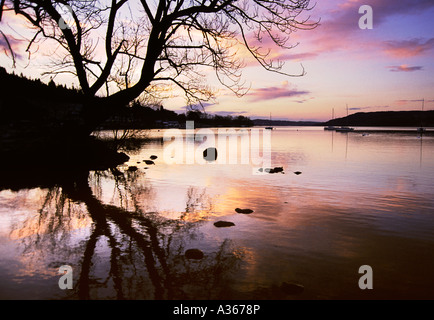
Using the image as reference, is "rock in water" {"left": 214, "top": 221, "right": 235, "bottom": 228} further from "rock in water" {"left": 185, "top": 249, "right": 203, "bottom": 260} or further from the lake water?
"rock in water" {"left": 185, "top": 249, "right": 203, "bottom": 260}

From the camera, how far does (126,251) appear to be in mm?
6871

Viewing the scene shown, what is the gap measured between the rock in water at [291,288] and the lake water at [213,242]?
0.04 m

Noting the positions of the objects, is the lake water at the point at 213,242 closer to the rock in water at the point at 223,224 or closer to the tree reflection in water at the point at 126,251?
the tree reflection in water at the point at 126,251

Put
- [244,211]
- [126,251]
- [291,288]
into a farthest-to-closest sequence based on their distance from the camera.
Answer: [244,211]
[126,251]
[291,288]

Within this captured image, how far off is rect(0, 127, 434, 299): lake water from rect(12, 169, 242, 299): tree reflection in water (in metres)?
0.02

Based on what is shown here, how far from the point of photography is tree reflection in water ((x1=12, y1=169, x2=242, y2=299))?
17.4ft

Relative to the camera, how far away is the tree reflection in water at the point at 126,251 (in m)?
5.30

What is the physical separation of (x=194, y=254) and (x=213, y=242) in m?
0.96

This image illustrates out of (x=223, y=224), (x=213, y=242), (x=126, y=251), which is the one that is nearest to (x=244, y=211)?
(x=223, y=224)

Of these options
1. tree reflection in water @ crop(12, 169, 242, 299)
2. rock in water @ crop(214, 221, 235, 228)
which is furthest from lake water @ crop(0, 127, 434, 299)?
rock in water @ crop(214, 221, 235, 228)

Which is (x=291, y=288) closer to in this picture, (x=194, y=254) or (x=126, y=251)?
(x=194, y=254)

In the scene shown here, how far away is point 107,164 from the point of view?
79.1 feet

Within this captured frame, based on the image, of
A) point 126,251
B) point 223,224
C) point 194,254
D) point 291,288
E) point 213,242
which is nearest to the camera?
point 291,288

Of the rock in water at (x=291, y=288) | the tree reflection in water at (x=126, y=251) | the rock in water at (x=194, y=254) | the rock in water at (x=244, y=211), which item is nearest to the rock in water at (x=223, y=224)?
the tree reflection in water at (x=126, y=251)
